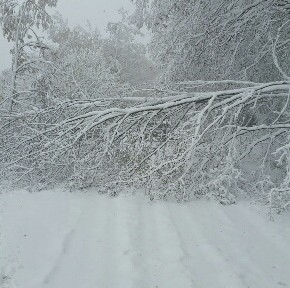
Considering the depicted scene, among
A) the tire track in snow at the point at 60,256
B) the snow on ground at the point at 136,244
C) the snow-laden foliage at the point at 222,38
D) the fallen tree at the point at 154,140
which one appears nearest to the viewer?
the tire track in snow at the point at 60,256

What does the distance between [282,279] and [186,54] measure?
5.24 meters

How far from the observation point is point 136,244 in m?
6.26

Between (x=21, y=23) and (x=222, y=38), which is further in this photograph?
(x=21, y=23)

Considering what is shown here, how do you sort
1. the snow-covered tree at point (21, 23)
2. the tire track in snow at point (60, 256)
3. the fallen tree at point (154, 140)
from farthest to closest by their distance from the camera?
the snow-covered tree at point (21, 23) < the fallen tree at point (154, 140) < the tire track in snow at point (60, 256)

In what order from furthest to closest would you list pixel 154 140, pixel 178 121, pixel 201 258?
pixel 154 140 < pixel 178 121 < pixel 201 258

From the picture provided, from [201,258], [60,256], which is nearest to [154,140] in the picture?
[201,258]

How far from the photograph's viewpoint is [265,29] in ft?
25.9

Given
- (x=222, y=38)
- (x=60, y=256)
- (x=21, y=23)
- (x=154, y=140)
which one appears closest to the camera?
(x=60, y=256)

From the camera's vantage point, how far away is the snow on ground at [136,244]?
205 inches

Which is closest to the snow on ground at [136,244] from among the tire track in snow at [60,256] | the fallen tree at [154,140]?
the tire track in snow at [60,256]

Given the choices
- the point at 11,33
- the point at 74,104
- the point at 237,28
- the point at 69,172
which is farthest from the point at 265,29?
the point at 11,33

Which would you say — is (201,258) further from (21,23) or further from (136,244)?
(21,23)

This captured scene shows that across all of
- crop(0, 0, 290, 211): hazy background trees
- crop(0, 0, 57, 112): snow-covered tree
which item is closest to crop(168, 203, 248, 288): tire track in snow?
crop(0, 0, 290, 211): hazy background trees

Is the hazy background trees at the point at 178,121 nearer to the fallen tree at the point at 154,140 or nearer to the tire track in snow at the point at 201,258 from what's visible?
the fallen tree at the point at 154,140
